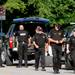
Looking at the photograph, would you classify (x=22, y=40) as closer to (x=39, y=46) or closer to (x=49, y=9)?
(x=39, y=46)

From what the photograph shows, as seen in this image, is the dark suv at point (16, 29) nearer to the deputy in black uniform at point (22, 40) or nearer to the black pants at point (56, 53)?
the deputy in black uniform at point (22, 40)

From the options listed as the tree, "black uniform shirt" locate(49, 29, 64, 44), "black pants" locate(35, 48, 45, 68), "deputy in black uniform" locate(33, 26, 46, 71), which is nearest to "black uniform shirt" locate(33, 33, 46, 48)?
"deputy in black uniform" locate(33, 26, 46, 71)

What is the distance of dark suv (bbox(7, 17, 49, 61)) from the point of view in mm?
21688

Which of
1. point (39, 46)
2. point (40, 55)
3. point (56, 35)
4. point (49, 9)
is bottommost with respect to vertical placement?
point (40, 55)

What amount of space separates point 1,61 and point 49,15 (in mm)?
14256

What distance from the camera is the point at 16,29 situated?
22.3 m

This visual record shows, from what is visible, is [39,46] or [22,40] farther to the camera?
[22,40]

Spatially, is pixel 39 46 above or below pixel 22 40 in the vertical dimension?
below

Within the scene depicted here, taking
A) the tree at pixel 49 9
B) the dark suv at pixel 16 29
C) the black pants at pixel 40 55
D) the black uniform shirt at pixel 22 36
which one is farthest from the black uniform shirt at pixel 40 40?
the tree at pixel 49 9

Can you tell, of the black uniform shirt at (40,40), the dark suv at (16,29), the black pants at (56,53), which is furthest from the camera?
the dark suv at (16,29)

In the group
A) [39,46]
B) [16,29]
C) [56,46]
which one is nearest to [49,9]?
Answer: [16,29]

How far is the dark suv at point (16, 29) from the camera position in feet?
71.2

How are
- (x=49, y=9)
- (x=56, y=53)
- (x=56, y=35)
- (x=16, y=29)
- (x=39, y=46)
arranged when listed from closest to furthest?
(x=56, y=53)
(x=56, y=35)
(x=39, y=46)
(x=16, y=29)
(x=49, y=9)

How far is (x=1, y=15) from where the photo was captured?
26172 millimetres
